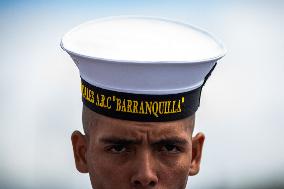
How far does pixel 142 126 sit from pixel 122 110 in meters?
0.14

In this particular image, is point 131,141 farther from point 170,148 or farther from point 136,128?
Answer: point 170,148

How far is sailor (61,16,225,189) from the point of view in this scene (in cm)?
296

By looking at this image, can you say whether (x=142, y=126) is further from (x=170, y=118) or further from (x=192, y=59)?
(x=192, y=59)

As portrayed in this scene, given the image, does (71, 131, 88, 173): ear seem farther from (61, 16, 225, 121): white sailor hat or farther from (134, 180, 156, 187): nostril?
(134, 180, 156, 187): nostril

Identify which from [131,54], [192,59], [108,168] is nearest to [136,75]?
[131,54]

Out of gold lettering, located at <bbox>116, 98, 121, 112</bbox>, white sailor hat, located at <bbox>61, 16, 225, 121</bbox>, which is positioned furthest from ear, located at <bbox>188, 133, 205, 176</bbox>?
gold lettering, located at <bbox>116, 98, 121, 112</bbox>

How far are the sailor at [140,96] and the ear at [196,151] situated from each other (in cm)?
20

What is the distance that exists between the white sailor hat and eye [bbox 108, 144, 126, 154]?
6.5 inches

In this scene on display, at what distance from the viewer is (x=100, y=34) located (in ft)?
10.4

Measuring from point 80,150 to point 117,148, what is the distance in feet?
1.49

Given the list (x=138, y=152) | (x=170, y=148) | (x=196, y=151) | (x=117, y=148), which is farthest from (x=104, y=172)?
(x=196, y=151)

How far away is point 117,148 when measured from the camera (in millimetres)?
3078

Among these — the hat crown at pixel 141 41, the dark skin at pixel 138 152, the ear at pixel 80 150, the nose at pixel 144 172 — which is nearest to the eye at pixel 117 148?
the dark skin at pixel 138 152

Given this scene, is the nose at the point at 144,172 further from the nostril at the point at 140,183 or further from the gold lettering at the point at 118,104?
the gold lettering at the point at 118,104
